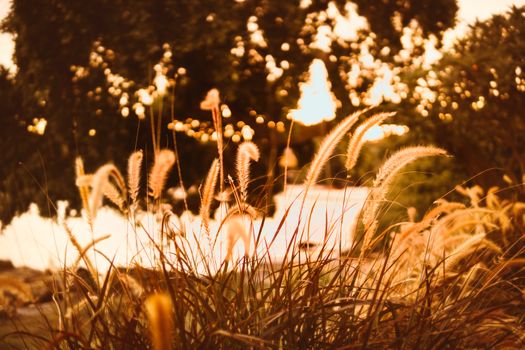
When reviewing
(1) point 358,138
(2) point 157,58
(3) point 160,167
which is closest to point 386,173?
(1) point 358,138

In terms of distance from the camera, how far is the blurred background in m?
6.49

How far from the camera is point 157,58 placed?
22.2 ft

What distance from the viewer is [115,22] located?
261 inches

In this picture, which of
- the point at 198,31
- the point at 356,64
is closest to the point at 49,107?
the point at 198,31

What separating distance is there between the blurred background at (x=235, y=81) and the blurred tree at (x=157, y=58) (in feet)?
0.05

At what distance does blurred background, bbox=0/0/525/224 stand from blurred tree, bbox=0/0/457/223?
0.05 ft

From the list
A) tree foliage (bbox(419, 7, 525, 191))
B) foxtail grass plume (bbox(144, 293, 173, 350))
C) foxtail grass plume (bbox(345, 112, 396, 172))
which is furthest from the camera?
tree foliage (bbox(419, 7, 525, 191))

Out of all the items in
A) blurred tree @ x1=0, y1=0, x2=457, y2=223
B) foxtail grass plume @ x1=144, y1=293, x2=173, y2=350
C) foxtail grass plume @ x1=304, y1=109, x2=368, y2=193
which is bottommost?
foxtail grass plume @ x1=144, y1=293, x2=173, y2=350

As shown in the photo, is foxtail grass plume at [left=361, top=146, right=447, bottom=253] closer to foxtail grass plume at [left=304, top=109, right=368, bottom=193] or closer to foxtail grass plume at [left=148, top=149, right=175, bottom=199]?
foxtail grass plume at [left=304, top=109, right=368, bottom=193]

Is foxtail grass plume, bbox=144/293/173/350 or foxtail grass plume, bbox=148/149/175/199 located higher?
foxtail grass plume, bbox=148/149/175/199

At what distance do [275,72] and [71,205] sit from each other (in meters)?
2.74

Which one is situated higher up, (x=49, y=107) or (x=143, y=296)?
(x=49, y=107)

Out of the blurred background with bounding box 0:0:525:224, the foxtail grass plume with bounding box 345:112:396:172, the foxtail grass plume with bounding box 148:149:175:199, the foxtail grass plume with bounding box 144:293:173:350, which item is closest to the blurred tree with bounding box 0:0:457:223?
the blurred background with bounding box 0:0:525:224

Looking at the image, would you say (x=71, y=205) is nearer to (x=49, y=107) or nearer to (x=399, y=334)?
(x=49, y=107)
